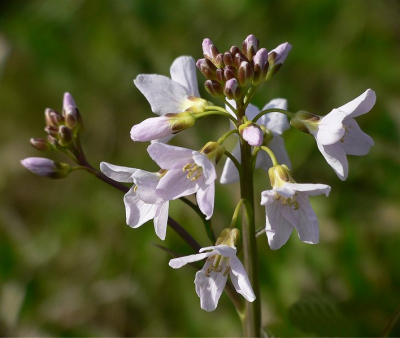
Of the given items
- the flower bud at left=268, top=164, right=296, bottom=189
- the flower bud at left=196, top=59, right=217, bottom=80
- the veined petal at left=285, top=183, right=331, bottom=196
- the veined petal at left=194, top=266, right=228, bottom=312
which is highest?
the flower bud at left=196, top=59, right=217, bottom=80

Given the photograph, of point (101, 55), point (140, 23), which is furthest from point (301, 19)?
point (101, 55)

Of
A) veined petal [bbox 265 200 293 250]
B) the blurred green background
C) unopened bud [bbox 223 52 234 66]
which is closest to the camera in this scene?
veined petal [bbox 265 200 293 250]

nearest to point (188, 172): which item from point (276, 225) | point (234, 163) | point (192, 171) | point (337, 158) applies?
point (192, 171)

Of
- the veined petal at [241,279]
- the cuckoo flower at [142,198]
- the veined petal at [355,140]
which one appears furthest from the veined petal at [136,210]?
the veined petal at [355,140]

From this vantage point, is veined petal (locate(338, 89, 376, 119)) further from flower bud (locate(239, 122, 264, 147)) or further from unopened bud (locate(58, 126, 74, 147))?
unopened bud (locate(58, 126, 74, 147))

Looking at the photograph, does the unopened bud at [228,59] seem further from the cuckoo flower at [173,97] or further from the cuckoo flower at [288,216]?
the cuckoo flower at [288,216]

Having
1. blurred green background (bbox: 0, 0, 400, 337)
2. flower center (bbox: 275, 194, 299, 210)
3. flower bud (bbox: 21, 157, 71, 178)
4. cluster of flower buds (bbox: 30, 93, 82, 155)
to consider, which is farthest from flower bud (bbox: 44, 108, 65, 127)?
blurred green background (bbox: 0, 0, 400, 337)

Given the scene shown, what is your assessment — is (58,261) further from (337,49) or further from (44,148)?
(337,49)
